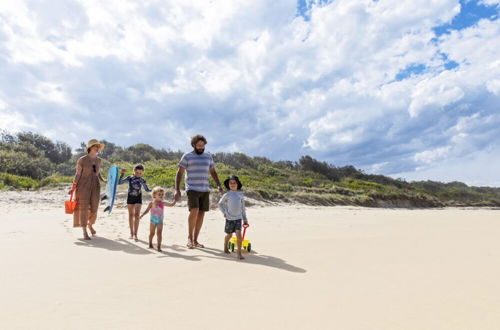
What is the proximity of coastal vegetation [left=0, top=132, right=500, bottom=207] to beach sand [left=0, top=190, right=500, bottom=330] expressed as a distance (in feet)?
39.0

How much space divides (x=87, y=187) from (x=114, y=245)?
1675mm

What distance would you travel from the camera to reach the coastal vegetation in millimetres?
19750

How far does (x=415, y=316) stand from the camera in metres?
2.73

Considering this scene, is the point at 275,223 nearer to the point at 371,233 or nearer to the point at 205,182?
the point at 371,233

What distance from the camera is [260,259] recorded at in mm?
5059

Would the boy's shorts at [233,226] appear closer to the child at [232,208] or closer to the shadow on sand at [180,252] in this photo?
the child at [232,208]

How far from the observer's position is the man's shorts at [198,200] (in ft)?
20.2

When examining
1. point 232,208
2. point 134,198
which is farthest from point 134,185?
point 232,208

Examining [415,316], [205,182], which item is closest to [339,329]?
[415,316]

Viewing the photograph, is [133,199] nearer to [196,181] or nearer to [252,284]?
[196,181]

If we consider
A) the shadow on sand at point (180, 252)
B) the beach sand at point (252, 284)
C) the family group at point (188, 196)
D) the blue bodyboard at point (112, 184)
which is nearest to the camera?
the beach sand at point (252, 284)

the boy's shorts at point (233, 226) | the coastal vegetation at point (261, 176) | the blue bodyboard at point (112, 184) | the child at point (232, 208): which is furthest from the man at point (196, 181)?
the coastal vegetation at point (261, 176)

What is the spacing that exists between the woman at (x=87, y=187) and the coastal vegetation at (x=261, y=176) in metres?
10.6

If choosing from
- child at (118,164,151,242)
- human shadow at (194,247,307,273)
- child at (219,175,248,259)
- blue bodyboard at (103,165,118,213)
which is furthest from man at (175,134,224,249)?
blue bodyboard at (103,165,118,213)
